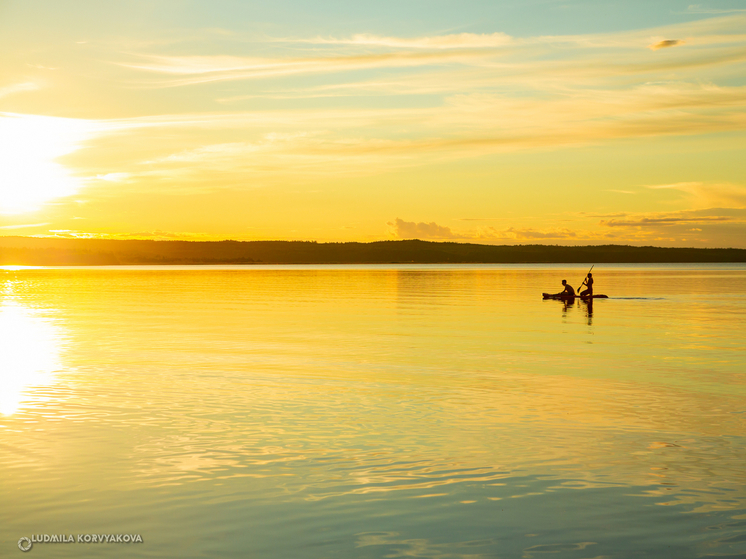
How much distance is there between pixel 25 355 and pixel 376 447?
17.5m

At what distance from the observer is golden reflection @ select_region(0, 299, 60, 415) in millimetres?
18234

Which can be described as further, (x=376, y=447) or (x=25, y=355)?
(x=25, y=355)

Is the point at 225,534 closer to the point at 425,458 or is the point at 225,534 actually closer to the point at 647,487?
the point at 425,458

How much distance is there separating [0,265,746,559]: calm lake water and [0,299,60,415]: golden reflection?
0.18 metres

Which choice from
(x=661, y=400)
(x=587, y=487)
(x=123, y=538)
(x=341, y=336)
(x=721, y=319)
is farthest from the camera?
(x=721, y=319)

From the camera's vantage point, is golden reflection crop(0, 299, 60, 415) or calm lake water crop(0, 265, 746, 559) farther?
golden reflection crop(0, 299, 60, 415)

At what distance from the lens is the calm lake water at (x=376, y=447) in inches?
352

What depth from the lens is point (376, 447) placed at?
42.2 feet

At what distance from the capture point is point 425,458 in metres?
12.2

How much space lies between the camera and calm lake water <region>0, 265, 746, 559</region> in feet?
29.3

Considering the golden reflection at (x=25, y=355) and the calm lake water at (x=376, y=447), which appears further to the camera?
the golden reflection at (x=25, y=355)

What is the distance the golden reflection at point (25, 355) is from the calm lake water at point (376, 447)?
18 cm

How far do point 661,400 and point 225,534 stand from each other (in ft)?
40.5

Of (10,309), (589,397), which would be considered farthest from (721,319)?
(10,309)
